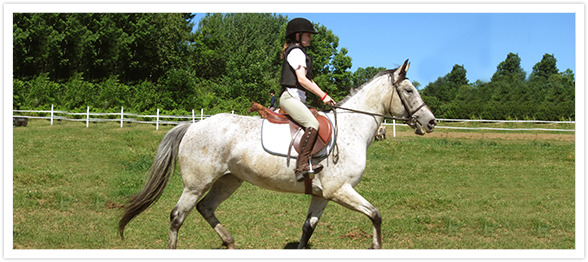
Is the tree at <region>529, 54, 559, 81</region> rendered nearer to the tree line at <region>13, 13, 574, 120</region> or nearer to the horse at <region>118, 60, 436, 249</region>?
the tree line at <region>13, 13, 574, 120</region>

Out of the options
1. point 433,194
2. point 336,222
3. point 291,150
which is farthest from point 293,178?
point 433,194

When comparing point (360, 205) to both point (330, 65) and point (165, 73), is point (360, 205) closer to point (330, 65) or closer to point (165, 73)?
point (330, 65)

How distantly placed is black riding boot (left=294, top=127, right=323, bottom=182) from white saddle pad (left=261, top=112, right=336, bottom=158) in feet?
0.47

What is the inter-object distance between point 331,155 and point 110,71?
4265 cm

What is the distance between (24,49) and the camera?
109 feet

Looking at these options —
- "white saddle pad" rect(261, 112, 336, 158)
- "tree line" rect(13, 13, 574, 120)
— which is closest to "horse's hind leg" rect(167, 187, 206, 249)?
"white saddle pad" rect(261, 112, 336, 158)

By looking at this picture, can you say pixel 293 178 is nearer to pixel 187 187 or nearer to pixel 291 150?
pixel 291 150

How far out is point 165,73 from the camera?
46719mm

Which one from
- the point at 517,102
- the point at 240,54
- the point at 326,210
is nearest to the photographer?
the point at 326,210

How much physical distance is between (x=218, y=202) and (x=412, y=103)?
2.87 metres

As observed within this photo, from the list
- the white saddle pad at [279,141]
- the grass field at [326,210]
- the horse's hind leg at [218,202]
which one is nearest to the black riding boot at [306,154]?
the white saddle pad at [279,141]

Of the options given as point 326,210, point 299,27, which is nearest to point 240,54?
point 326,210

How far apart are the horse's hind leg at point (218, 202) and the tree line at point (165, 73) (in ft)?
73.7

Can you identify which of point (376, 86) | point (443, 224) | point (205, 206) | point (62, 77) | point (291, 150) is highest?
point (62, 77)
